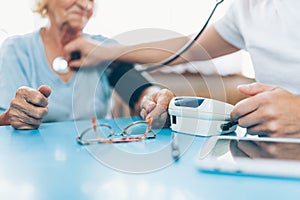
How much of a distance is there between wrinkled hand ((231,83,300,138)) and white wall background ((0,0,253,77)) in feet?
1.99

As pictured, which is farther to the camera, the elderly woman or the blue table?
the elderly woman

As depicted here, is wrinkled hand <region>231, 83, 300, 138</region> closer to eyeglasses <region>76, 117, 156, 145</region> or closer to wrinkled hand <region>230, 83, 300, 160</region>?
wrinkled hand <region>230, 83, 300, 160</region>

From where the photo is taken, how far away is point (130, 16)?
4.47 feet

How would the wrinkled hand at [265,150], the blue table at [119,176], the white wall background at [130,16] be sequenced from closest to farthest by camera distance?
the blue table at [119,176], the wrinkled hand at [265,150], the white wall background at [130,16]

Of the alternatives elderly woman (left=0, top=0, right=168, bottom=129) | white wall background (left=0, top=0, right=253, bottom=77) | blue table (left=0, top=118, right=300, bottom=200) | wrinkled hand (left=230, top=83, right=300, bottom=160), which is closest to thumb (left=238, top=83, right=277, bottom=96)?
wrinkled hand (left=230, top=83, right=300, bottom=160)

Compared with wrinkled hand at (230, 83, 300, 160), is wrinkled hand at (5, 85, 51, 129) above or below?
below

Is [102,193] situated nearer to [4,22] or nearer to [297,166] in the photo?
[297,166]

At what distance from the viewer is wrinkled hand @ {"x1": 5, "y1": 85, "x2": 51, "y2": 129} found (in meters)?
0.82

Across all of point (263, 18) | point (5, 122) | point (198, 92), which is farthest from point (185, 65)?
point (5, 122)

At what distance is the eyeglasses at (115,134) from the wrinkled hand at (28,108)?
165 millimetres

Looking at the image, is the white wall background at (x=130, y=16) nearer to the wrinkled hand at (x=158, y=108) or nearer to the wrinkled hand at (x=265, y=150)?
the wrinkled hand at (x=158, y=108)

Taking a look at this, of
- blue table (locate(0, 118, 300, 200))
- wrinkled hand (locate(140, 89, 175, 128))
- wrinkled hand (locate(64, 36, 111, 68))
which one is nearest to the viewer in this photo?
blue table (locate(0, 118, 300, 200))

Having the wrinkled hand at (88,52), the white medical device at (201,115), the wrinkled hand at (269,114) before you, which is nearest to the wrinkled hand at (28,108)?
the wrinkled hand at (88,52)

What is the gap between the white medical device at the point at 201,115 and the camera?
68 cm
